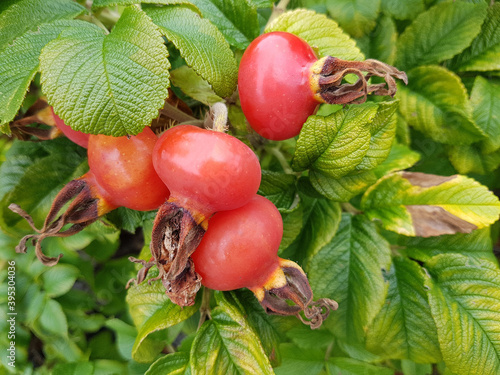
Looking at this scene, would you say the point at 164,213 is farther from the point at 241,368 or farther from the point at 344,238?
the point at 344,238

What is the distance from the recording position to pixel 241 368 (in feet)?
3.14

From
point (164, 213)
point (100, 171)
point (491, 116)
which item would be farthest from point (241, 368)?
point (491, 116)

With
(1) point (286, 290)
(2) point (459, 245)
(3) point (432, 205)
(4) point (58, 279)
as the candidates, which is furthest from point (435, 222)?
(4) point (58, 279)

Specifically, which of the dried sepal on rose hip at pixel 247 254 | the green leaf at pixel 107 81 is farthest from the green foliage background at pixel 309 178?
the dried sepal on rose hip at pixel 247 254

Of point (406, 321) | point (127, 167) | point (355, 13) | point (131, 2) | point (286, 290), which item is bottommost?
point (406, 321)

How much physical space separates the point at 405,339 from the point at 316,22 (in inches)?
38.6

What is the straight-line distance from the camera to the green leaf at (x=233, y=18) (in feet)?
3.61

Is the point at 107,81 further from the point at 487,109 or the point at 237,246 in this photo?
the point at 487,109

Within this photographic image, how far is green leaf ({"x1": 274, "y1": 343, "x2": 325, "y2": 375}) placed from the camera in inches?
57.5

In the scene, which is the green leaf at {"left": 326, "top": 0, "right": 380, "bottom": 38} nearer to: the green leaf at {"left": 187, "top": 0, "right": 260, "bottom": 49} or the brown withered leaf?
the green leaf at {"left": 187, "top": 0, "right": 260, "bottom": 49}

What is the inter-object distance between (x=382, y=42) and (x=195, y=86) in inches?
32.5

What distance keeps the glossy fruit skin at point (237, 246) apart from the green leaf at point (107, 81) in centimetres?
25

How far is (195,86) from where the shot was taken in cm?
104

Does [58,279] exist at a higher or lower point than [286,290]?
lower
